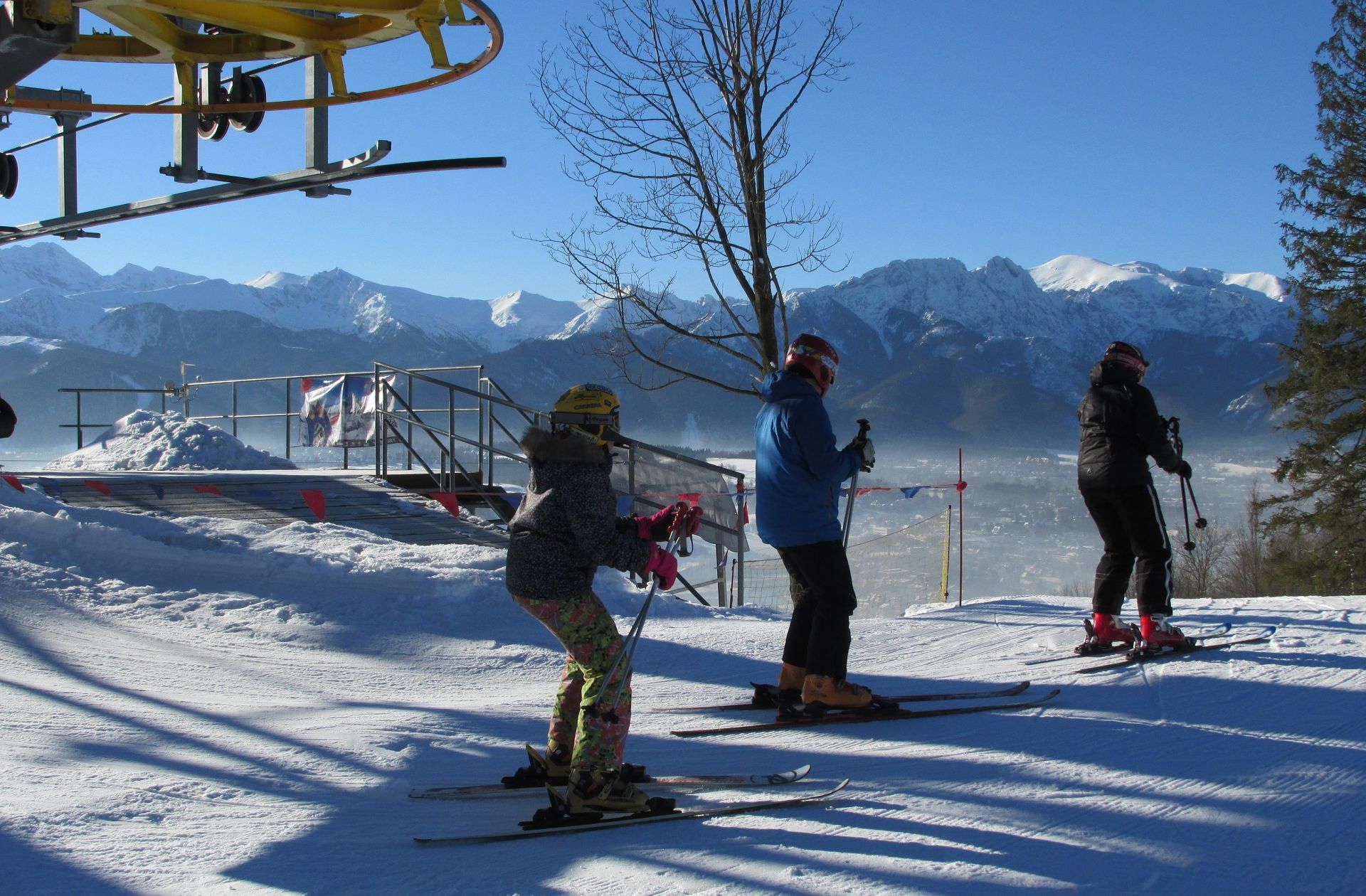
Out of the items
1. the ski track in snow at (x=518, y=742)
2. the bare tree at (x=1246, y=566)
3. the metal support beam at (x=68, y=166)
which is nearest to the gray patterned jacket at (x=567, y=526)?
the ski track in snow at (x=518, y=742)

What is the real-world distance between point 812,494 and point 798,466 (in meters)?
0.15

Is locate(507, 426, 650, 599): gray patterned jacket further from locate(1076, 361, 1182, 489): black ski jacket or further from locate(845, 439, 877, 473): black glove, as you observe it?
locate(1076, 361, 1182, 489): black ski jacket

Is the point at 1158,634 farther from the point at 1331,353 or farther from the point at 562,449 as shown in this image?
the point at 1331,353

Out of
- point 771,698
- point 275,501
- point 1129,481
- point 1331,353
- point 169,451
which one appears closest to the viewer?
point 771,698

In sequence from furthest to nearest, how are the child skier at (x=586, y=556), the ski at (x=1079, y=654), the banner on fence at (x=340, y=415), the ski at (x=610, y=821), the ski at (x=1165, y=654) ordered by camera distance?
the banner on fence at (x=340, y=415) → the ski at (x=1079, y=654) → the ski at (x=1165, y=654) → the child skier at (x=586, y=556) → the ski at (x=610, y=821)

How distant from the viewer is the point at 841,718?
16.3 ft

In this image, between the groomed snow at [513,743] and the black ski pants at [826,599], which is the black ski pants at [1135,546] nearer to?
the groomed snow at [513,743]

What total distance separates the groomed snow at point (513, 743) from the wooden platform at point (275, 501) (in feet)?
5.50

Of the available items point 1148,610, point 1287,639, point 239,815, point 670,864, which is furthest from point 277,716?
point 1287,639

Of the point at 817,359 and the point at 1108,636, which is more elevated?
the point at 817,359

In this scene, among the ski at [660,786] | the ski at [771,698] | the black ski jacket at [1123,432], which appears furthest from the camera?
the black ski jacket at [1123,432]

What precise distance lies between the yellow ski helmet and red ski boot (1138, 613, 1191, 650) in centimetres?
395

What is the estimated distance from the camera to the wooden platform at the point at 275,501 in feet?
33.0

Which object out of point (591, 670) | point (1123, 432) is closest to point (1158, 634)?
point (1123, 432)
